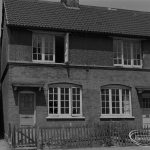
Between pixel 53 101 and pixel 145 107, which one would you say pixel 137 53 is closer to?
pixel 145 107

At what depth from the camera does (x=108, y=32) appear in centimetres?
2548

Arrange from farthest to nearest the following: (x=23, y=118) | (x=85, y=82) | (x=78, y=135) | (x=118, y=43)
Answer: (x=118, y=43) → (x=85, y=82) → (x=23, y=118) → (x=78, y=135)

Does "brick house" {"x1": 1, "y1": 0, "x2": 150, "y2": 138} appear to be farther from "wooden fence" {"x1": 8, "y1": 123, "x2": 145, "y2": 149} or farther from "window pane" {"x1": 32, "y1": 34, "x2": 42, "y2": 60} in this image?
"wooden fence" {"x1": 8, "y1": 123, "x2": 145, "y2": 149}

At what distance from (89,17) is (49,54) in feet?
15.4

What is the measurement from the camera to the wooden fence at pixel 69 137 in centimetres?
1982

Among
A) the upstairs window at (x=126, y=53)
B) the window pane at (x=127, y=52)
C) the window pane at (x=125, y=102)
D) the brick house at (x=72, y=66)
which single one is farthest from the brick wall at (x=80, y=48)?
the window pane at (x=125, y=102)

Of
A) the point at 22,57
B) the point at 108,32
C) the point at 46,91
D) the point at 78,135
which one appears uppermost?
the point at 108,32

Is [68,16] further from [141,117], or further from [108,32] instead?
[141,117]

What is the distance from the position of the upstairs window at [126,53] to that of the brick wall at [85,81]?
0.77 meters

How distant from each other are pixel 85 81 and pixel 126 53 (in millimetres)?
3958

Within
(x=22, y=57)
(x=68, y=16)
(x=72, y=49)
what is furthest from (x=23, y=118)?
(x=68, y=16)

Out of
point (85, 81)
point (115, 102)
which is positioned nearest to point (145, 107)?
point (115, 102)

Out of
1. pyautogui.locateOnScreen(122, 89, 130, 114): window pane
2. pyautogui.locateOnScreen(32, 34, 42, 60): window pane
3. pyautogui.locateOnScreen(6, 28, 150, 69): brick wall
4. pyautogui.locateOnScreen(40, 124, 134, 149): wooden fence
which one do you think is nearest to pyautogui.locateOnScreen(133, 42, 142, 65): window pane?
pyautogui.locateOnScreen(6, 28, 150, 69): brick wall

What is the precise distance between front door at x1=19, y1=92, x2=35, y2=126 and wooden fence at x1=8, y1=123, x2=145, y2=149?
68.8 inches
